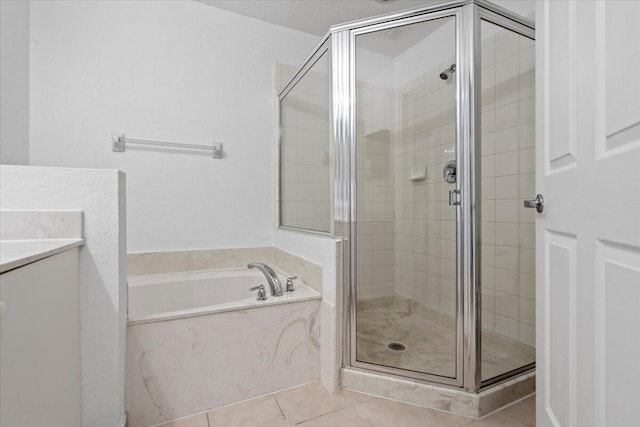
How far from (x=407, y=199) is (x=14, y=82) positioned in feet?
7.35

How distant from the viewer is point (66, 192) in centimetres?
93

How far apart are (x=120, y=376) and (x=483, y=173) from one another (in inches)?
65.0

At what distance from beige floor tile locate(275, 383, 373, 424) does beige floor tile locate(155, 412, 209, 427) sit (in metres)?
0.32

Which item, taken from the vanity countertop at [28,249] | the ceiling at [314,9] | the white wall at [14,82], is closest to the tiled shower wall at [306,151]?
the ceiling at [314,9]

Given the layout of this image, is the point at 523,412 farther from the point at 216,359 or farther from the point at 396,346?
the point at 216,359

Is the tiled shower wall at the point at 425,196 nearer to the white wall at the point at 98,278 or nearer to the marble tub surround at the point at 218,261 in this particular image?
the marble tub surround at the point at 218,261

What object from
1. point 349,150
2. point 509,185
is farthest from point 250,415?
point 509,185

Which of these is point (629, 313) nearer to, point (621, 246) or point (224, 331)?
point (621, 246)

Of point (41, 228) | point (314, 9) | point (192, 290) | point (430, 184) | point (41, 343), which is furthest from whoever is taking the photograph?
point (314, 9)

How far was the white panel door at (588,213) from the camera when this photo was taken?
527 mm

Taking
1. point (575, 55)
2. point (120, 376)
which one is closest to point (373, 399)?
point (120, 376)

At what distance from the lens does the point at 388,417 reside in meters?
1.26

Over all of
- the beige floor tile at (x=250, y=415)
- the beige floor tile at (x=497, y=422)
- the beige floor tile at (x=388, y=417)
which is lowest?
the beige floor tile at (x=250, y=415)

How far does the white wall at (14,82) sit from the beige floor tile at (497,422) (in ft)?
8.06
